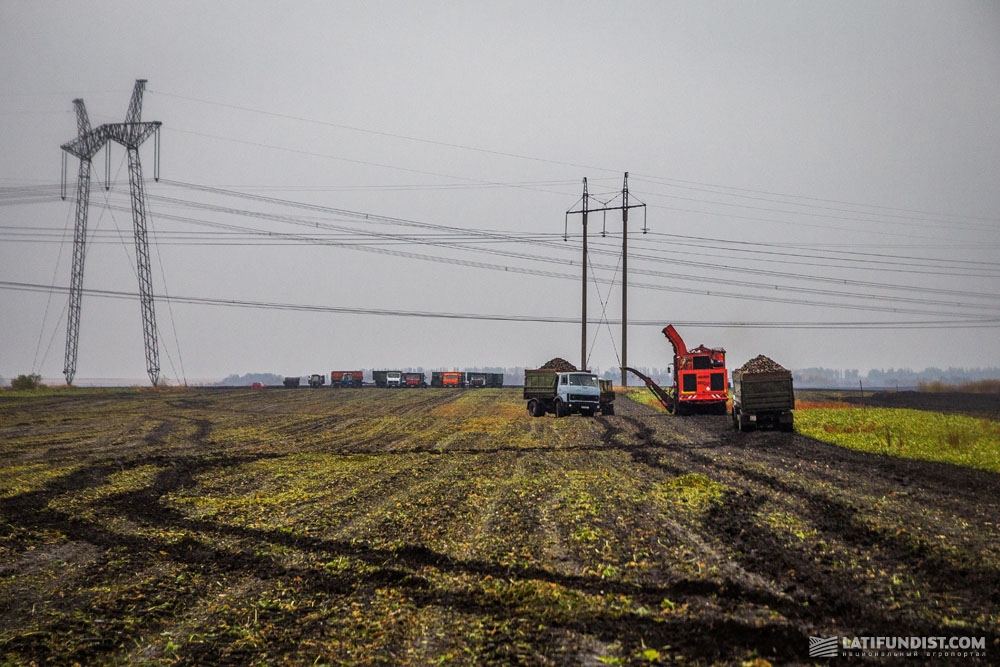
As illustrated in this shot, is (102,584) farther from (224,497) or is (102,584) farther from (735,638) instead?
(735,638)

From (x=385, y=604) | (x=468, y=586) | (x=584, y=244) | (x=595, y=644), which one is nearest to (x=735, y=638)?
(x=595, y=644)

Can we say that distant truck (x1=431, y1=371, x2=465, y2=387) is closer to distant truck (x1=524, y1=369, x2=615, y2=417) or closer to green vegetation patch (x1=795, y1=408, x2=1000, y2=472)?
distant truck (x1=524, y1=369, x2=615, y2=417)

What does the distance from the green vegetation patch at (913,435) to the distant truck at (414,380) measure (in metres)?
71.7

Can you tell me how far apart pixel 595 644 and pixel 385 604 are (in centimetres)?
281

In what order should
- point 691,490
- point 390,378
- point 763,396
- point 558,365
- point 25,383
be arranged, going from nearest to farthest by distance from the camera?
point 691,490, point 763,396, point 558,365, point 25,383, point 390,378

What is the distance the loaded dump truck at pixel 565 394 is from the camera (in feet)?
135

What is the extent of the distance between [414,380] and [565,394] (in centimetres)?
6610

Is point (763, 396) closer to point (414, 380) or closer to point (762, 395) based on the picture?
point (762, 395)

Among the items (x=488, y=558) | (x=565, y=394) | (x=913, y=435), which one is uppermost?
(x=565, y=394)

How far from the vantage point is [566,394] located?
135 ft

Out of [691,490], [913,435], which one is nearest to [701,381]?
[913,435]

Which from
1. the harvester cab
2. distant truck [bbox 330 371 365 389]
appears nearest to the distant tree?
distant truck [bbox 330 371 365 389]

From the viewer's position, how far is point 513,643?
7242mm

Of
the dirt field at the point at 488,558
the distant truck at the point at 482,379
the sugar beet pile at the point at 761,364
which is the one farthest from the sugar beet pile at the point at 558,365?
the distant truck at the point at 482,379
